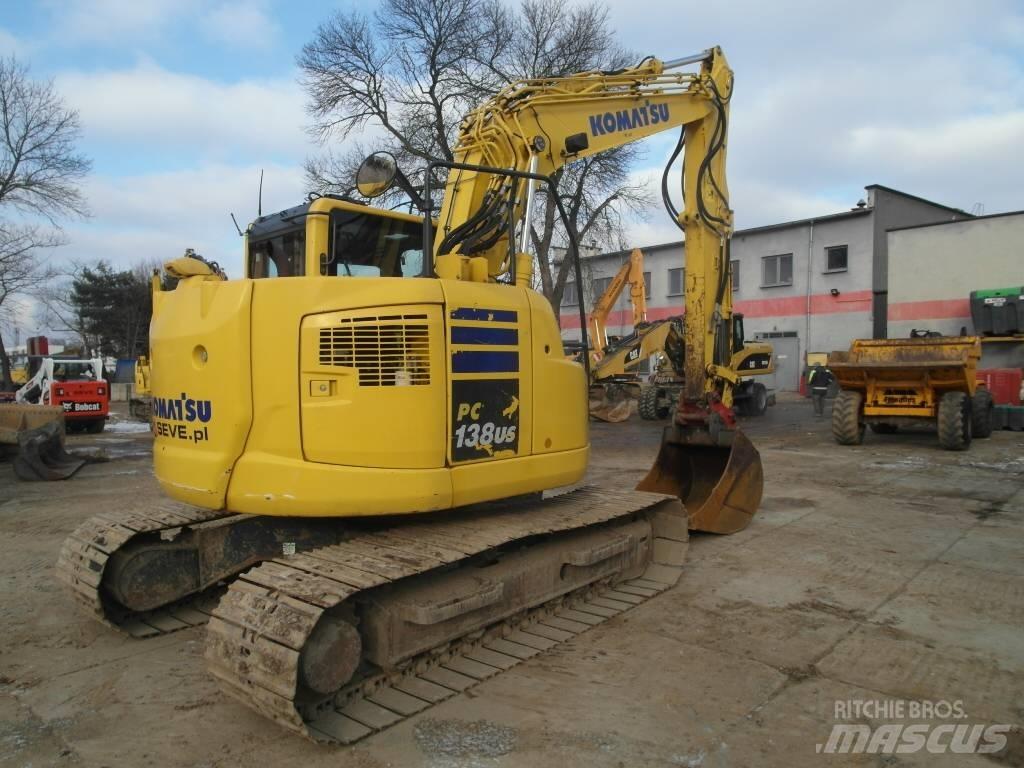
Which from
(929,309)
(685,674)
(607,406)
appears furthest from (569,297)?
(685,674)

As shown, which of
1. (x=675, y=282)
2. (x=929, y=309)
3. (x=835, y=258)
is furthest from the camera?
(x=675, y=282)

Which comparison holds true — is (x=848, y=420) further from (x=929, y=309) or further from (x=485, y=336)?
(x=929, y=309)

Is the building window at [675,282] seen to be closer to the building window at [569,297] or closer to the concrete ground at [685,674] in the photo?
the building window at [569,297]

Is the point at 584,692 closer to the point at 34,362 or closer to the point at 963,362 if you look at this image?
the point at 963,362

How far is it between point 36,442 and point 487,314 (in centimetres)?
991

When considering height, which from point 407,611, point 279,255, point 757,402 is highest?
point 279,255

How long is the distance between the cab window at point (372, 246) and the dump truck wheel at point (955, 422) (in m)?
10.4

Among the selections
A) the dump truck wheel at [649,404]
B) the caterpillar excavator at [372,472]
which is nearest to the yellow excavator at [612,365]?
the dump truck wheel at [649,404]

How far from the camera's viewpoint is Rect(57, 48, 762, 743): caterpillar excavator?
370 cm

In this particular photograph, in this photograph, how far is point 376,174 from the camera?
476 centimetres

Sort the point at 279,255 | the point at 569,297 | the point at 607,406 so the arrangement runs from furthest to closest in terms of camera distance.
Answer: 1. the point at 569,297
2. the point at 607,406
3. the point at 279,255

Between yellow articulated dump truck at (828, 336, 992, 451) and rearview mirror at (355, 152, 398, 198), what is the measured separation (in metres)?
10.5

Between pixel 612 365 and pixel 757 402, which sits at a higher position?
pixel 612 365

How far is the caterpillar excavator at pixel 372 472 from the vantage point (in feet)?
12.1
